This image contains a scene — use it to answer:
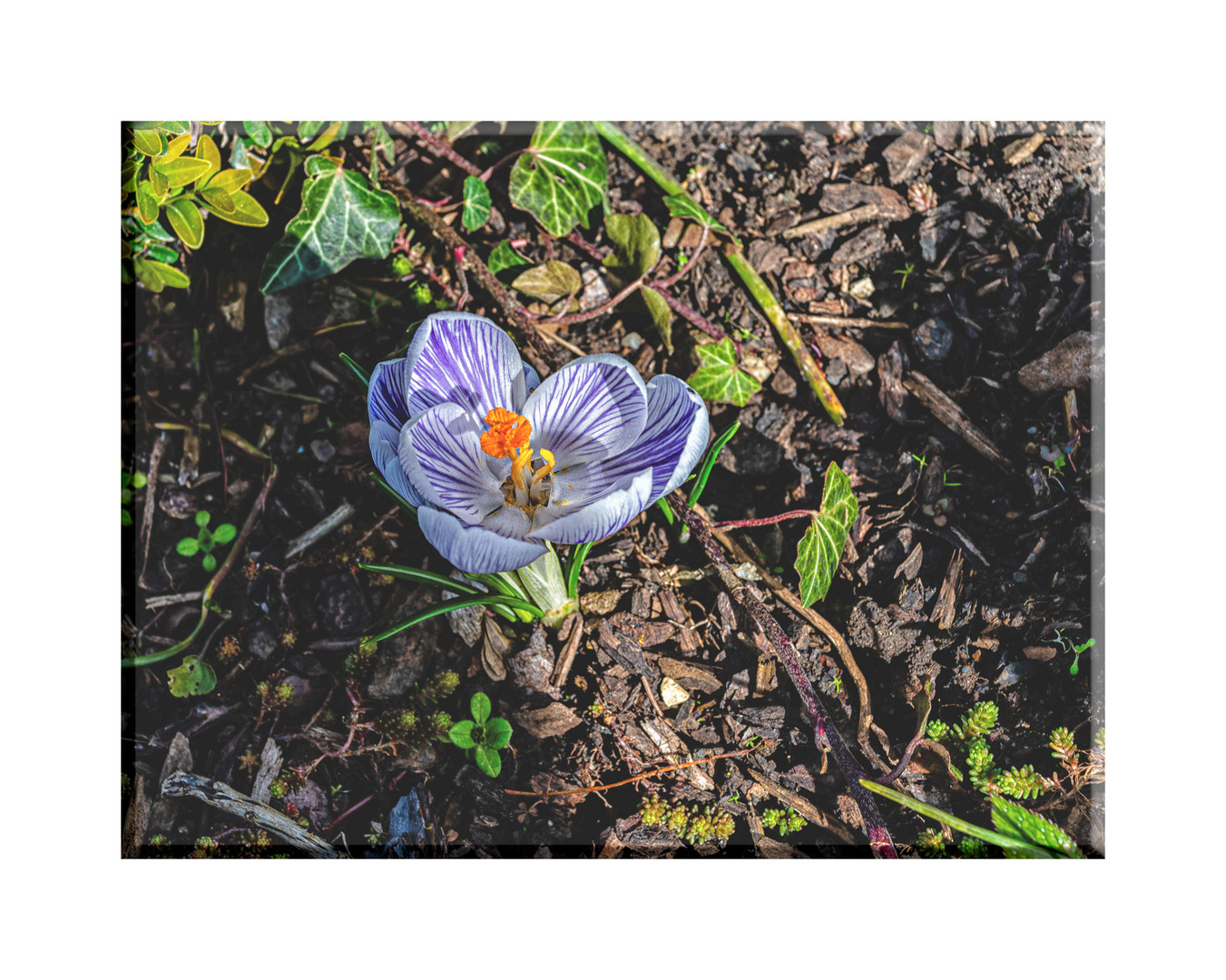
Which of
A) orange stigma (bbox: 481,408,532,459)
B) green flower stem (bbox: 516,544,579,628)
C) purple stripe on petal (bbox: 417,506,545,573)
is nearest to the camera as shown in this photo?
purple stripe on petal (bbox: 417,506,545,573)

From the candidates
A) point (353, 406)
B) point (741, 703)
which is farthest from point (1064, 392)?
point (353, 406)

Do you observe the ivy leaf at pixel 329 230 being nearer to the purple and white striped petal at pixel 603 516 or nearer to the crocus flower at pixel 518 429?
the crocus flower at pixel 518 429

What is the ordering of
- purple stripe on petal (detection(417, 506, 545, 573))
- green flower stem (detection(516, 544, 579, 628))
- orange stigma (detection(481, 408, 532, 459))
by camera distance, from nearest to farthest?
1. purple stripe on petal (detection(417, 506, 545, 573))
2. orange stigma (detection(481, 408, 532, 459))
3. green flower stem (detection(516, 544, 579, 628))

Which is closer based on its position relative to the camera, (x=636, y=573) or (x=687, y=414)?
(x=687, y=414)

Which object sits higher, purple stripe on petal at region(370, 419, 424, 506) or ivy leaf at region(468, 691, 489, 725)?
purple stripe on petal at region(370, 419, 424, 506)

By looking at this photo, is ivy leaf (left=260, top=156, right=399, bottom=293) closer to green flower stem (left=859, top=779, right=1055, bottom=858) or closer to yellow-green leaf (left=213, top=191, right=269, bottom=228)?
yellow-green leaf (left=213, top=191, right=269, bottom=228)

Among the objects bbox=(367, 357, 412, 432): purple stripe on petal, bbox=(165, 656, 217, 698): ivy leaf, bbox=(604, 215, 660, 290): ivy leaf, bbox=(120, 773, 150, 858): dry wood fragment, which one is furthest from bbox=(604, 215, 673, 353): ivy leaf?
bbox=(120, 773, 150, 858): dry wood fragment

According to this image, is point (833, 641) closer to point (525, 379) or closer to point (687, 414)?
point (687, 414)

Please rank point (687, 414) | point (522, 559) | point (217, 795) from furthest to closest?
point (217, 795)
point (687, 414)
point (522, 559)
